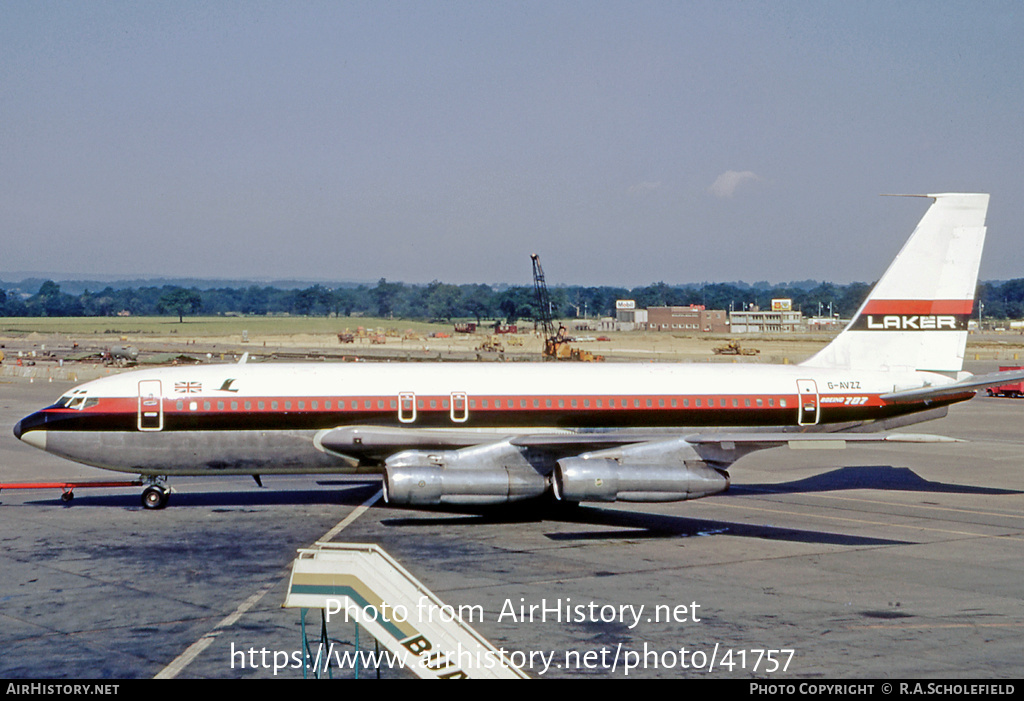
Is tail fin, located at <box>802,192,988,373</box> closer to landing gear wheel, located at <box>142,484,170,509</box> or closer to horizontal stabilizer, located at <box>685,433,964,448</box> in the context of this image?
horizontal stabilizer, located at <box>685,433,964,448</box>

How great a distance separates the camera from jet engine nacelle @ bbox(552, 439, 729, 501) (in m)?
27.7

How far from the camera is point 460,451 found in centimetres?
2981

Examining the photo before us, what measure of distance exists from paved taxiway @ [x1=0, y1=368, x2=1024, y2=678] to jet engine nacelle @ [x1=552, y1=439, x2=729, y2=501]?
1.18 m

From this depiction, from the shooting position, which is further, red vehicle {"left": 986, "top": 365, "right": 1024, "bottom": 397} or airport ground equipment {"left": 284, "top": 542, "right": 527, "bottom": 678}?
red vehicle {"left": 986, "top": 365, "right": 1024, "bottom": 397}

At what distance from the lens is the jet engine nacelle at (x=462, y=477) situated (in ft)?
90.6

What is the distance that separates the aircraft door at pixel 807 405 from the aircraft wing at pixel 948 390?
243 cm

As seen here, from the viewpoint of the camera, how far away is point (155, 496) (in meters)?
31.5

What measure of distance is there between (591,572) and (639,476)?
16.3 feet

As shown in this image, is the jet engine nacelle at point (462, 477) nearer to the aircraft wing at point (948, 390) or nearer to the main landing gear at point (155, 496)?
the main landing gear at point (155, 496)

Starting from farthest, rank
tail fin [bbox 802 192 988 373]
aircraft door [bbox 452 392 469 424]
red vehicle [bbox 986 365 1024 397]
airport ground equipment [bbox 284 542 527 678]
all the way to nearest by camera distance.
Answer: red vehicle [bbox 986 365 1024 397], tail fin [bbox 802 192 988 373], aircraft door [bbox 452 392 469 424], airport ground equipment [bbox 284 542 527 678]

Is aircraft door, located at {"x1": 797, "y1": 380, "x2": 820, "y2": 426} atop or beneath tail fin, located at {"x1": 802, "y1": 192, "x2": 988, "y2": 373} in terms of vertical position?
beneath

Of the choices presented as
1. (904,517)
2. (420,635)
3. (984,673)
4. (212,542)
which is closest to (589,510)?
(904,517)

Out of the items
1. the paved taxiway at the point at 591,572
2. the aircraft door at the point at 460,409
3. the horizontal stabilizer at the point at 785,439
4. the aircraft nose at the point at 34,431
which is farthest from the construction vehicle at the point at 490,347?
the horizontal stabilizer at the point at 785,439

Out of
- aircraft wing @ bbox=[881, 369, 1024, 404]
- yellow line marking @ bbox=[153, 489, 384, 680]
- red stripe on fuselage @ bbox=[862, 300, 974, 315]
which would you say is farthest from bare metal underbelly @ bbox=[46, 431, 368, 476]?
red stripe on fuselage @ bbox=[862, 300, 974, 315]
